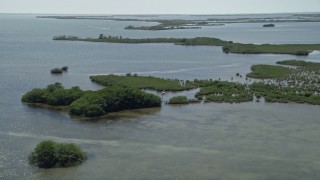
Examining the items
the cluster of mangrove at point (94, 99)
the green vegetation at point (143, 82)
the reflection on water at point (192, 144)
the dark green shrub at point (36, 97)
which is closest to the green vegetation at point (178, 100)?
the reflection on water at point (192, 144)

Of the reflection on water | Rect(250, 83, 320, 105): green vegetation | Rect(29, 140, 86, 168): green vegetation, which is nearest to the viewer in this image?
the reflection on water

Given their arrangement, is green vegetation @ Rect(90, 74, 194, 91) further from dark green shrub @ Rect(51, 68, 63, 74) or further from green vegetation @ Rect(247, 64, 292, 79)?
green vegetation @ Rect(247, 64, 292, 79)

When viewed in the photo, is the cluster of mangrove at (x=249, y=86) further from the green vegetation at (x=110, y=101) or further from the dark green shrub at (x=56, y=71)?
the dark green shrub at (x=56, y=71)

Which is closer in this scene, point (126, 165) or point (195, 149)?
point (126, 165)

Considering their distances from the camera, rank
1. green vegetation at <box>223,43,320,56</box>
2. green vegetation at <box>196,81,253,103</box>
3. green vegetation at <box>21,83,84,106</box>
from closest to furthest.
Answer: green vegetation at <box>21,83,84,106</box>
green vegetation at <box>196,81,253,103</box>
green vegetation at <box>223,43,320,56</box>

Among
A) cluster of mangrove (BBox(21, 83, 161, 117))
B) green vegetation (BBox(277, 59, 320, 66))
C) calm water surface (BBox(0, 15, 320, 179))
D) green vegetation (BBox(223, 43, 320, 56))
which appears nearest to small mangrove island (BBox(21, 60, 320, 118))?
cluster of mangrove (BBox(21, 83, 161, 117))

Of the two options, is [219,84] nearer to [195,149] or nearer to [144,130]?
[144,130]

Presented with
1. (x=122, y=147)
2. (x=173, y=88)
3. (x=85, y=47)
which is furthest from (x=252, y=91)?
(x=85, y=47)
